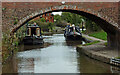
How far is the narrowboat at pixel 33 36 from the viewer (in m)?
24.5

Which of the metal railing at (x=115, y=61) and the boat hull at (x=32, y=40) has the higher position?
the boat hull at (x=32, y=40)

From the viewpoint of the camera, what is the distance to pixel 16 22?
13.8 meters

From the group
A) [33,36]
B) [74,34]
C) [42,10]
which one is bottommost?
[33,36]

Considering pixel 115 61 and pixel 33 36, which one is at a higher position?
pixel 33 36

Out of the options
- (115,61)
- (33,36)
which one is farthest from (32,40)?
(115,61)

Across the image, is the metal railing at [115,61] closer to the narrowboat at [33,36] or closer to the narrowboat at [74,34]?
the narrowboat at [33,36]

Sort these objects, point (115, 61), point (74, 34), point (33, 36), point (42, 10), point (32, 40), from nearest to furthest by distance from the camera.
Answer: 1. point (115, 61)
2. point (42, 10)
3. point (32, 40)
4. point (33, 36)
5. point (74, 34)

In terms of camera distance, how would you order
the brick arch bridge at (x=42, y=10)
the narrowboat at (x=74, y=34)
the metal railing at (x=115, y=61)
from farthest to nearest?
the narrowboat at (x=74, y=34) < the brick arch bridge at (x=42, y=10) < the metal railing at (x=115, y=61)

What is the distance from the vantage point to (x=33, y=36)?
24875 mm

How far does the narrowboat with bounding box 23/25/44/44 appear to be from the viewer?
24484mm

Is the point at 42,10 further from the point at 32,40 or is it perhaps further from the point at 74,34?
the point at 74,34

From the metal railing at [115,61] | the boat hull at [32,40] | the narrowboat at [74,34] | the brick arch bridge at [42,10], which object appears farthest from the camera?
the narrowboat at [74,34]

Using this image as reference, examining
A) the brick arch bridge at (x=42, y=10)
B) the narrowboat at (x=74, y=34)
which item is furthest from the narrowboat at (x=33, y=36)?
the brick arch bridge at (x=42, y=10)

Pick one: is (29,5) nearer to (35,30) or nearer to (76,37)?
(35,30)
